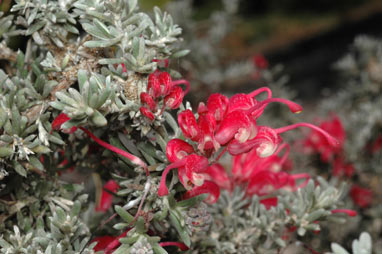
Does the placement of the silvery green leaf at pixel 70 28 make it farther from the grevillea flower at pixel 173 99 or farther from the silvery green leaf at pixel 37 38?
the grevillea flower at pixel 173 99

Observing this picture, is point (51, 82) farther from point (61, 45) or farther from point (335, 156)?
point (335, 156)

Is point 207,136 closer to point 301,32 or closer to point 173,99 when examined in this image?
point 173,99

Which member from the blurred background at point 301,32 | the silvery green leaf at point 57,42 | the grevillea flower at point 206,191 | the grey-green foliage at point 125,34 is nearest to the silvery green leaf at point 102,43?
the grey-green foliage at point 125,34

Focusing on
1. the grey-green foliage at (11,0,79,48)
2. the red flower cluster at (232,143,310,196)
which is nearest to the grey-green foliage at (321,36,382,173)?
the red flower cluster at (232,143,310,196)

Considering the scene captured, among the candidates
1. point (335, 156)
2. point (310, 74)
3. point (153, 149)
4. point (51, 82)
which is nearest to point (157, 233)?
point (153, 149)

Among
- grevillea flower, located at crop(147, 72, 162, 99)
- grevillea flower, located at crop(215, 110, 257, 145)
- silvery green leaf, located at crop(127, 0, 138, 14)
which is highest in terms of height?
silvery green leaf, located at crop(127, 0, 138, 14)

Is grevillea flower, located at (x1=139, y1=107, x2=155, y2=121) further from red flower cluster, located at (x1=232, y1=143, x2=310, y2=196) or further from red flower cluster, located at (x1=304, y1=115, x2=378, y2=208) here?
red flower cluster, located at (x1=304, y1=115, x2=378, y2=208)

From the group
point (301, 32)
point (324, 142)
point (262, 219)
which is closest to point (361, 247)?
point (262, 219)
